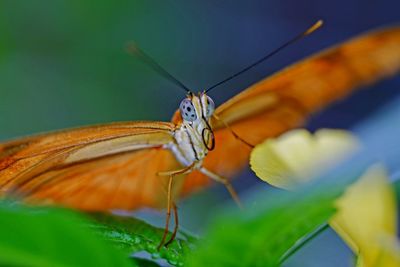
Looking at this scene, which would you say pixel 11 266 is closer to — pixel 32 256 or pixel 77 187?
pixel 32 256

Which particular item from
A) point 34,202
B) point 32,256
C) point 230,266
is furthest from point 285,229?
point 34,202

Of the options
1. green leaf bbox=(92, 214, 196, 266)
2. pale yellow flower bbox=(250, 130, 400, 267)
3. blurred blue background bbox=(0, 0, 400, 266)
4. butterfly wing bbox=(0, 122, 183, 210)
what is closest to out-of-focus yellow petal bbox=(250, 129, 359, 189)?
pale yellow flower bbox=(250, 130, 400, 267)

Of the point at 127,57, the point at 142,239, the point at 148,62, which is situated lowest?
the point at 142,239

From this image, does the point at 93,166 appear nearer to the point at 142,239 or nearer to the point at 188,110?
the point at 188,110

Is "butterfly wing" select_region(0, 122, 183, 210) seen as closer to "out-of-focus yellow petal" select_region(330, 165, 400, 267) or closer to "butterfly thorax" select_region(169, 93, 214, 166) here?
"butterfly thorax" select_region(169, 93, 214, 166)


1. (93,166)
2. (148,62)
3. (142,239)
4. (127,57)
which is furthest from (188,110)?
(127,57)

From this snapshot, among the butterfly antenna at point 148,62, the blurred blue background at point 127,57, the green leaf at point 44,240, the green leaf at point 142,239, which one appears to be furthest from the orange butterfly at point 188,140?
the blurred blue background at point 127,57
